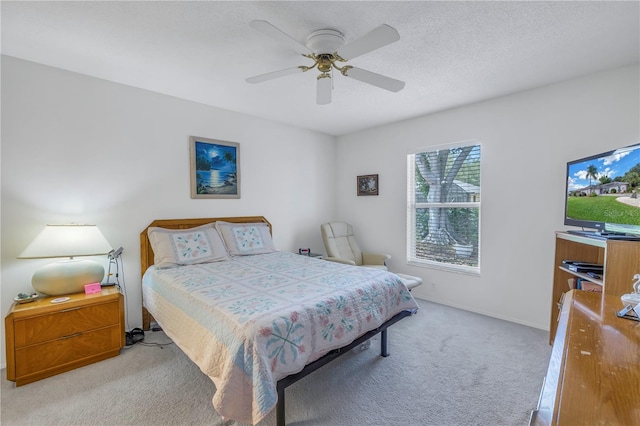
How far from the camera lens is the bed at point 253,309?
4.62 ft

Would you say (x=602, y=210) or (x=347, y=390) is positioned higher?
(x=602, y=210)

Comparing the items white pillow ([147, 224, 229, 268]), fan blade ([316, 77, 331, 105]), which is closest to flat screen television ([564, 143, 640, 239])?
fan blade ([316, 77, 331, 105])

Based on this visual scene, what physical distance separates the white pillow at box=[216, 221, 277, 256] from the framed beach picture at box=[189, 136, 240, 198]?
1.45 ft

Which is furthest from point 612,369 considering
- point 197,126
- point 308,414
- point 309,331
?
point 197,126

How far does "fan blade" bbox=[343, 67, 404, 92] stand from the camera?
1985mm

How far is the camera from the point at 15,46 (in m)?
2.13

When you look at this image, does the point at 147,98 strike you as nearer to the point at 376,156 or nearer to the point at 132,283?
the point at 132,283

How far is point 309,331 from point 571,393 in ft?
3.92

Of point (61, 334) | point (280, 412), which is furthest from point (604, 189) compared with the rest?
point (61, 334)

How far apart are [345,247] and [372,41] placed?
10.2 feet

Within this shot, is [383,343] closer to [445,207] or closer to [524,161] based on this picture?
[445,207]

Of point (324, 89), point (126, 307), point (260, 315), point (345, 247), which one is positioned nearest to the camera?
point (260, 315)

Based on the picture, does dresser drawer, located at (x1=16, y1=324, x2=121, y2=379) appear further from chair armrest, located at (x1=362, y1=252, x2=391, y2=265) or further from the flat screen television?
the flat screen television

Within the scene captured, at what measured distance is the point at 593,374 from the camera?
2.61 ft
